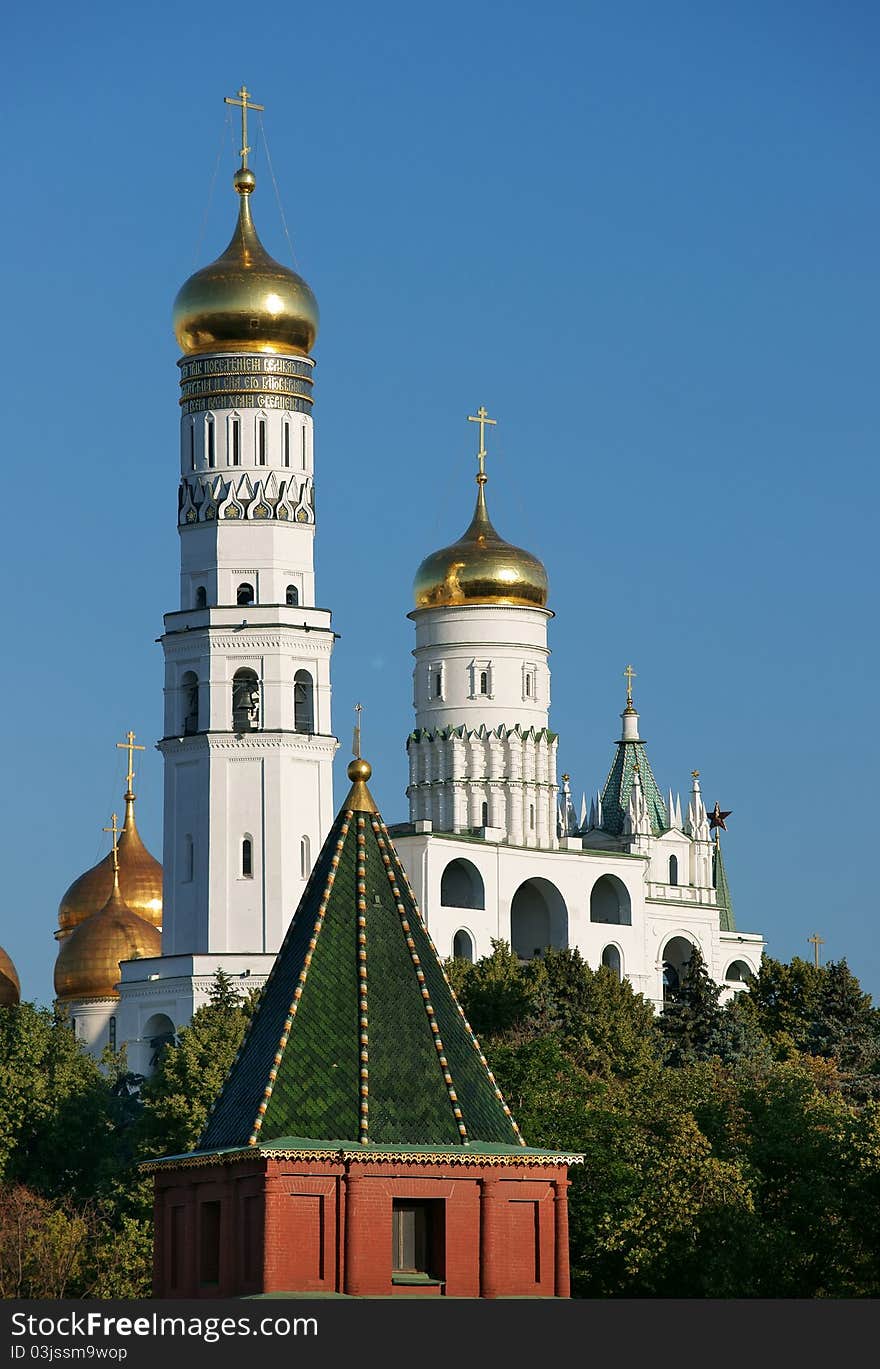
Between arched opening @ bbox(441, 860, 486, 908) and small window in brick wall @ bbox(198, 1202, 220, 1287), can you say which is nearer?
small window in brick wall @ bbox(198, 1202, 220, 1287)

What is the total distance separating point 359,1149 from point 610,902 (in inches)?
2255

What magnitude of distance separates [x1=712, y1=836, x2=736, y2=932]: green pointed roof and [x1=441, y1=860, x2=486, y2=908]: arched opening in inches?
448

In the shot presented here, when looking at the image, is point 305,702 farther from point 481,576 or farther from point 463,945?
point 481,576

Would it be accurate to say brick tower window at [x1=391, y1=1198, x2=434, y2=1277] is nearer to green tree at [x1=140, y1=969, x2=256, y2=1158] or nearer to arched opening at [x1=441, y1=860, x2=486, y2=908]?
green tree at [x1=140, y1=969, x2=256, y2=1158]

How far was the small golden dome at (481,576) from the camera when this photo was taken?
8712 cm

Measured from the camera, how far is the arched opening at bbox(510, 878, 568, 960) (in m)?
85.5

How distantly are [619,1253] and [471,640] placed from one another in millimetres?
44924

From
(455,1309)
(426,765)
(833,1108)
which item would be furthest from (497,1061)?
(426,765)

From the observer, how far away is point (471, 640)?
8712 cm

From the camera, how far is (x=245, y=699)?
76.6 m

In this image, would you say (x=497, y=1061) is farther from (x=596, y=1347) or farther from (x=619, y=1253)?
(x=596, y=1347)

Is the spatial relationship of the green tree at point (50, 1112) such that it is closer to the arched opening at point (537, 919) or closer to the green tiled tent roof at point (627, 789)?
the arched opening at point (537, 919)

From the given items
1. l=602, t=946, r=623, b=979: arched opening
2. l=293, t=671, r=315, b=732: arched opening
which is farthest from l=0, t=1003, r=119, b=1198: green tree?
l=602, t=946, r=623, b=979: arched opening

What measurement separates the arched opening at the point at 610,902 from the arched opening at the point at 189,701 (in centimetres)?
1470
